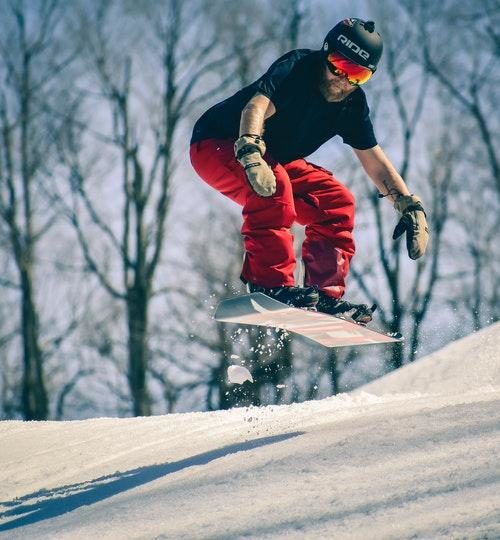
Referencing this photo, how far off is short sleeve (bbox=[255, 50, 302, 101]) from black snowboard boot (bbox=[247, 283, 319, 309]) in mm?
1017

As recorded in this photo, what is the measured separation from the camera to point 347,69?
3.74m

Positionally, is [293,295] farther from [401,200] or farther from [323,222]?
[401,200]

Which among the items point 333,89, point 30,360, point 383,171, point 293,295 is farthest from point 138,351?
point 333,89

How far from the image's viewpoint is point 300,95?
3809 mm

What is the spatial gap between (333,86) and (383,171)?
704 millimetres

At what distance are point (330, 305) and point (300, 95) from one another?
1.20 metres

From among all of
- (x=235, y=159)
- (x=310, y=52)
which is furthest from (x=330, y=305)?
(x=310, y=52)

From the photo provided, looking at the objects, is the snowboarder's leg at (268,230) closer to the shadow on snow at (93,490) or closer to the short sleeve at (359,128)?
the short sleeve at (359,128)

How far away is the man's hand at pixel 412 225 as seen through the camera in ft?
13.4

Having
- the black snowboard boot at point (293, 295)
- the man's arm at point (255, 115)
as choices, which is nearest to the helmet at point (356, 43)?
the man's arm at point (255, 115)

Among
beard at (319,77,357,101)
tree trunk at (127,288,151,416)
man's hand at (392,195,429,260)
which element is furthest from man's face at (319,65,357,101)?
tree trunk at (127,288,151,416)

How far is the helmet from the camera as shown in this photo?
146 inches

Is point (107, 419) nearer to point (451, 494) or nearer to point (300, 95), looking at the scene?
point (300, 95)

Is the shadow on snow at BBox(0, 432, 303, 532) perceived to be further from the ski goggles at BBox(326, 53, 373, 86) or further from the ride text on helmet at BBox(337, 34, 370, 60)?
the ride text on helmet at BBox(337, 34, 370, 60)
